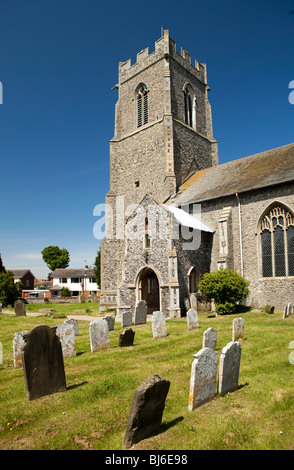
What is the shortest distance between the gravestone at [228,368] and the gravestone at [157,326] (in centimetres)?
469

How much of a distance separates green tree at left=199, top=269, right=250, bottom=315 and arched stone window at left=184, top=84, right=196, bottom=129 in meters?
16.5

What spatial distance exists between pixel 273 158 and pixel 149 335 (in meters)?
13.8

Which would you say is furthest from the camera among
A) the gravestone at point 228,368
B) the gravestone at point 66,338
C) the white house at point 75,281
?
the white house at point 75,281

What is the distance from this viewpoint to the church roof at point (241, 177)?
16.4 metres

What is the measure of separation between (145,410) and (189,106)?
27.3m

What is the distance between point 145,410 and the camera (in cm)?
396

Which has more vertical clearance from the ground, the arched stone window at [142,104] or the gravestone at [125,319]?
the arched stone window at [142,104]

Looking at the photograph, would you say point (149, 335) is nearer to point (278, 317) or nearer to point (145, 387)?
point (278, 317)

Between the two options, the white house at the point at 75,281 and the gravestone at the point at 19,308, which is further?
the white house at the point at 75,281

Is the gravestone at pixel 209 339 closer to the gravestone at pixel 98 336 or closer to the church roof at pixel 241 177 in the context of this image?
the gravestone at pixel 98 336

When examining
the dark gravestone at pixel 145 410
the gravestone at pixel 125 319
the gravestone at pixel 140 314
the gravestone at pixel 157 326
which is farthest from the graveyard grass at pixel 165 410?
the gravestone at pixel 140 314

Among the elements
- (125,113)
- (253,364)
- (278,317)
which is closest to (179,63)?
(125,113)

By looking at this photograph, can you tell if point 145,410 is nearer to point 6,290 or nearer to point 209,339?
point 209,339
